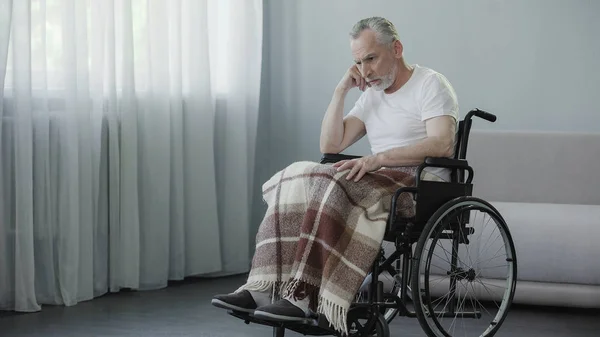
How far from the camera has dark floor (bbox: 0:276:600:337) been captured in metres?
3.21

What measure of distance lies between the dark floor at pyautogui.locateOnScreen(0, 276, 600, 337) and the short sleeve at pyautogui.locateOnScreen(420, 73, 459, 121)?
849 mm

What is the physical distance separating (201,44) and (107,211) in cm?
92

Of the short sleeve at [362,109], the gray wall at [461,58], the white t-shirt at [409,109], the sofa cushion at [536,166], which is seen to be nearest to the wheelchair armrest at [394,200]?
the white t-shirt at [409,109]

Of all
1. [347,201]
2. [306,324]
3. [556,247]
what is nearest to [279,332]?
[306,324]

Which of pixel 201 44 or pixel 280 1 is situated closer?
pixel 201 44

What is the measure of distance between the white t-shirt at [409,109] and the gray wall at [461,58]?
1706 mm

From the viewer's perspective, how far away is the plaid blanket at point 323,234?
2543 mm

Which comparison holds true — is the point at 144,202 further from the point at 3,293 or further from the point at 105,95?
the point at 3,293

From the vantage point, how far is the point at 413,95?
9.57 ft

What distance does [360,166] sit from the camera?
106 inches

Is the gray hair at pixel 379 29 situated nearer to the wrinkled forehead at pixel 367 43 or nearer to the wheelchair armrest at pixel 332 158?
the wrinkled forehead at pixel 367 43

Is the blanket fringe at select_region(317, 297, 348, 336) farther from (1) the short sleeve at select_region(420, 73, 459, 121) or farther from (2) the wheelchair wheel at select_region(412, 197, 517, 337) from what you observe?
(1) the short sleeve at select_region(420, 73, 459, 121)

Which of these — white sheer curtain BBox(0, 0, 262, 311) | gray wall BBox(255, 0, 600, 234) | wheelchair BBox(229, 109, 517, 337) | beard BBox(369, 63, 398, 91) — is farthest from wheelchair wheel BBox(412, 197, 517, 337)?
white sheer curtain BBox(0, 0, 262, 311)

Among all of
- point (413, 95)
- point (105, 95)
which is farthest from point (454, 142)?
point (105, 95)
